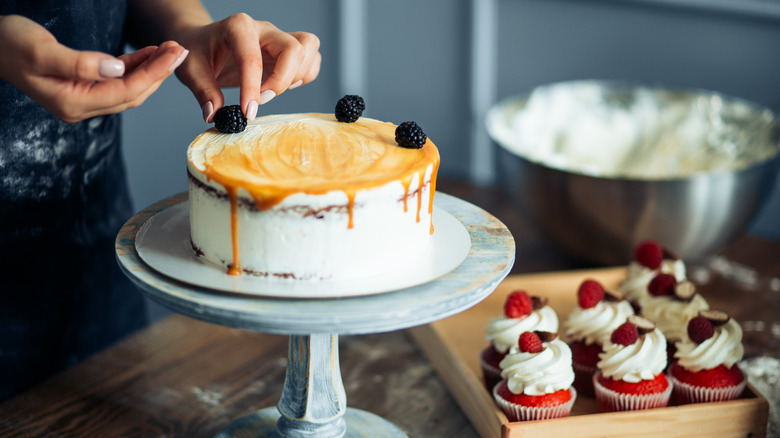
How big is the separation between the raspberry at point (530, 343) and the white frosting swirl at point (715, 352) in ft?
0.78

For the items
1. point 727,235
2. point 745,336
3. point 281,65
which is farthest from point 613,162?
point 281,65

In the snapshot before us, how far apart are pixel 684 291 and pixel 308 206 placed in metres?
0.76

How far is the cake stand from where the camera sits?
2.54 feet

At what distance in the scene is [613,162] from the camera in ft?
6.47

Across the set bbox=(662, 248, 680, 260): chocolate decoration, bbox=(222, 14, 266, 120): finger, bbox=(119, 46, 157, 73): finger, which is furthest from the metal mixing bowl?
bbox=(119, 46, 157, 73): finger

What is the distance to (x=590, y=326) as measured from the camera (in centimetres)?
125

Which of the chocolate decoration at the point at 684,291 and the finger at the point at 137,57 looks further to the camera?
the chocolate decoration at the point at 684,291

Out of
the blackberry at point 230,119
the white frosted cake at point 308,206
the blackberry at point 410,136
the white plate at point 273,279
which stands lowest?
the white plate at point 273,279

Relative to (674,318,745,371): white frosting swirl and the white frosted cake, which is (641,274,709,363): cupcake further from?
the white frosted cake

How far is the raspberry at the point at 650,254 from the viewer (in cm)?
A: 143

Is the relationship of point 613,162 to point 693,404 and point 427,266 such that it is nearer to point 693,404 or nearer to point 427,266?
point 693,404

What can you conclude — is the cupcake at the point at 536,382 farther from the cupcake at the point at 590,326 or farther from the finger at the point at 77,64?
the finger at the point at 77,64

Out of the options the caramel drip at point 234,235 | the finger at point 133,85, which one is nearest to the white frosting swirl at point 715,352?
the caramel drip at point 234,235

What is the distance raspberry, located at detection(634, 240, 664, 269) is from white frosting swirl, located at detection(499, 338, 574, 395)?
41cm
